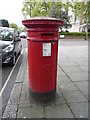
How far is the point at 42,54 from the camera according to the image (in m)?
3.03

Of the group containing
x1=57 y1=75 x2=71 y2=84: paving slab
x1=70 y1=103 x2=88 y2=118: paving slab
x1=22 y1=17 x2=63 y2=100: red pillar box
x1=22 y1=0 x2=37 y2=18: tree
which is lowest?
x1=70 y1=103 x2=88 y2=118: paving slab

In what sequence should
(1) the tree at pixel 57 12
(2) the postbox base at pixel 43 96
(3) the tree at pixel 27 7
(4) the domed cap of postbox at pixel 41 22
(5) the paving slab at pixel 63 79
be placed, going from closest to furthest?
(4) the domed cap of postbox at pixel 41 22
(2) the postbox base at pixel 43 96
(5) the paving slab at pixel 63 79
(1) the tree at pixel 57 12
(3) the tree at pixel 27 7

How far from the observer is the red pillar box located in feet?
9.59

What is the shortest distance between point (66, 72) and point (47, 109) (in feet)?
9.29

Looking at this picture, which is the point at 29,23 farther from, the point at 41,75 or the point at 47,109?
the point at 47,109

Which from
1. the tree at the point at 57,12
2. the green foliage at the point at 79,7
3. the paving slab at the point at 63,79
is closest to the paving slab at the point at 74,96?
the paving slab at the point at 63,79

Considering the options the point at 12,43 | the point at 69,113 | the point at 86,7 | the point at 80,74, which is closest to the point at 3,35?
the point at 12,43

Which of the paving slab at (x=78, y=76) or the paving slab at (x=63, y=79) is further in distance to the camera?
the paving slab at (x=78, y=76)

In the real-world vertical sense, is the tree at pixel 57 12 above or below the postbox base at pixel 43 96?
above

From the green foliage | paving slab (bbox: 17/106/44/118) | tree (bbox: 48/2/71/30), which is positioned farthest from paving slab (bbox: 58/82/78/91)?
tree (bbox: 48/2/71/30)

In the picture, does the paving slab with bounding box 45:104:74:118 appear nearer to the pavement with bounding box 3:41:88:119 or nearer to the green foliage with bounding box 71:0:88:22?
the pavement with bounding box 3:41:88:119

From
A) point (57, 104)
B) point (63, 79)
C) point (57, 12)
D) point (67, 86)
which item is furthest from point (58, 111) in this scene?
point (57, 12)

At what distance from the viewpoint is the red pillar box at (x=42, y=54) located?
2.92 m

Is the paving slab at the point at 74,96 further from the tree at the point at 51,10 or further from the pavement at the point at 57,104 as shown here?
the tree at the point at 51,10
